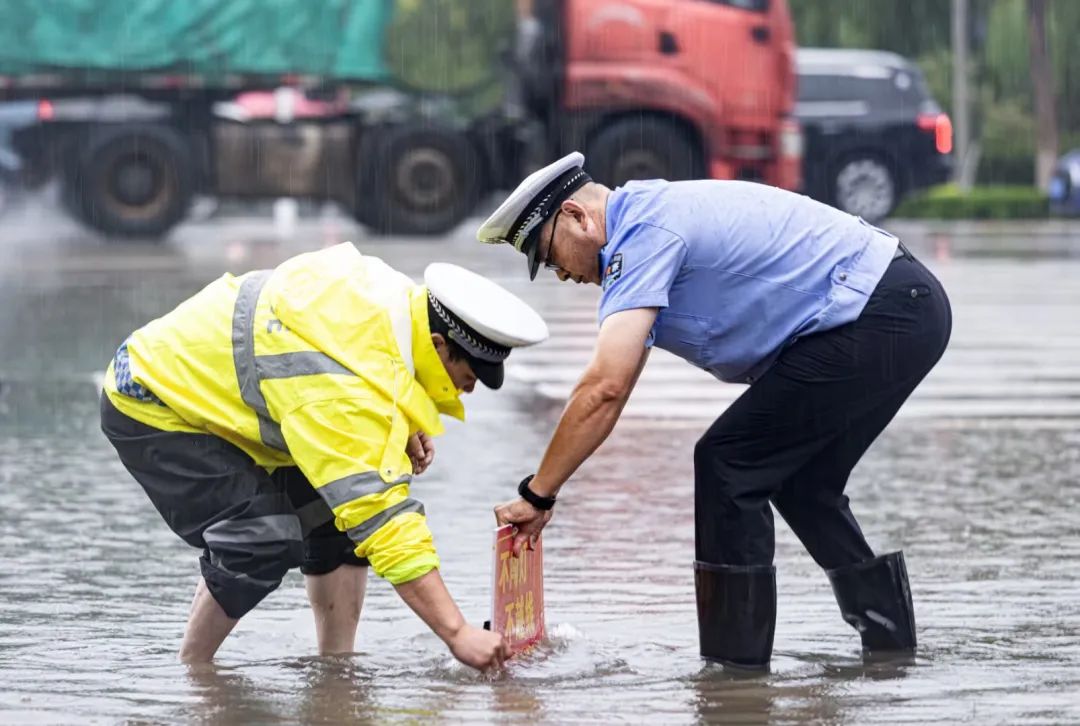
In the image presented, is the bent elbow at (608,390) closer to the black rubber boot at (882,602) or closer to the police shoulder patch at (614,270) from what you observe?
the police shoulder patch at (614,270)

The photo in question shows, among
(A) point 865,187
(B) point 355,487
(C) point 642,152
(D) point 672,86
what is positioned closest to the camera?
(B) point 355,487

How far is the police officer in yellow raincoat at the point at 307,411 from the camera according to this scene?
465cm

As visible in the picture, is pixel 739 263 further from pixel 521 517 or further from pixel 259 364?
pixel 259 364

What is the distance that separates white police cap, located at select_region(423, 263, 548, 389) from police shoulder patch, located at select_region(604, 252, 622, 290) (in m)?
0.23

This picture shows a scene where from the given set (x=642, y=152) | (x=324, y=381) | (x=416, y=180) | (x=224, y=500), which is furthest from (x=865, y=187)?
(x=324, y=381)

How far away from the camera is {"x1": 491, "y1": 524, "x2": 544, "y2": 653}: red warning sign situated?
5043mm

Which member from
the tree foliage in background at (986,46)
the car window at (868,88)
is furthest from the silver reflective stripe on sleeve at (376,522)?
the tree foliage in background at (986,46)

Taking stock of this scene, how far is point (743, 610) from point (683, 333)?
2.34 feet

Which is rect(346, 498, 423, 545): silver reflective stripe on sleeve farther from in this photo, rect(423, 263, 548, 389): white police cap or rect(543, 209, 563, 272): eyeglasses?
rect(543, 209, 563, 272): eyeglasses

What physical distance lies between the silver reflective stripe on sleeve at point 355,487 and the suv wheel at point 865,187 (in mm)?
20349

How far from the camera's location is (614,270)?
4.95 meters

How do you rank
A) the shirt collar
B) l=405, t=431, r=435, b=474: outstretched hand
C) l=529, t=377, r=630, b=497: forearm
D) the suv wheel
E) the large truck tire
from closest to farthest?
the shirt collar, l=529, t=377, r=630, b=497: forearm, l=405, t=431, r=435, b=474: outstretched hand, the large truck tire, the suv wheel

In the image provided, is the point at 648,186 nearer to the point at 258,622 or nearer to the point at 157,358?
the point at 157,358

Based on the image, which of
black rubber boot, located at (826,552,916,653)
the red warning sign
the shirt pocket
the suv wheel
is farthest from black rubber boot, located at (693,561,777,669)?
the suv wheel
